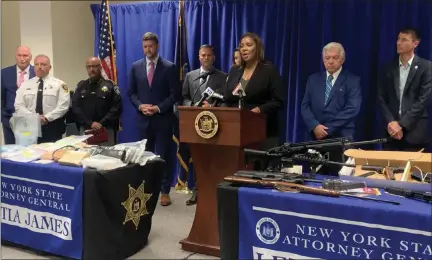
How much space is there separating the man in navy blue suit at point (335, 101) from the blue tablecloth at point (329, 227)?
1.24m

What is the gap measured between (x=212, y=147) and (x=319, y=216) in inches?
36.3

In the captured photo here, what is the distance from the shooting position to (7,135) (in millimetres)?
4023

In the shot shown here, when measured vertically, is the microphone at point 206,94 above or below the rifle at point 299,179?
above

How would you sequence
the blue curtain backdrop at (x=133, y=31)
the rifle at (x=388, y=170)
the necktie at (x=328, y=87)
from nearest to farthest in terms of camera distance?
1. the rifle at (x=388, y=170)
2. the necktie at (x=328, y=87)
3. the blue curtain backdrop at (x=133, y=31)

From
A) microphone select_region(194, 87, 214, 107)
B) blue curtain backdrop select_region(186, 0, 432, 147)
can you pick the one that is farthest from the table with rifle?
blue curtain backdrop select_region(186, 0, 432, 147)

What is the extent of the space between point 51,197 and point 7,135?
186 centimetres

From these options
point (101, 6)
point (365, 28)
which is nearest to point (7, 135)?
point (101, 6)

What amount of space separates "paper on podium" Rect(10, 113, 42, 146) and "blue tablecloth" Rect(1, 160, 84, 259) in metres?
0.43

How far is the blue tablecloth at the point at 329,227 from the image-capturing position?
62.2 inches

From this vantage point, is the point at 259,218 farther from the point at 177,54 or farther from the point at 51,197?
the point at 177,54

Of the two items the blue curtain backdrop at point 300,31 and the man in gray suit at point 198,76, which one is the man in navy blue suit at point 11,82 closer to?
the blue curtain backdrop at point 300,31

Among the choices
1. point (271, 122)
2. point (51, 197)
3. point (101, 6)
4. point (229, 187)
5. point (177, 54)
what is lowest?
point (51, 197)

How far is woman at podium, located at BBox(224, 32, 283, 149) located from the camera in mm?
2605

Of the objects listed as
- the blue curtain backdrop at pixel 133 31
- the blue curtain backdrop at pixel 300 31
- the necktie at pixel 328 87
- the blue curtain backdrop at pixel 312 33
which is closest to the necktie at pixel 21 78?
the blue curtain backdrop at pixel 133 31
